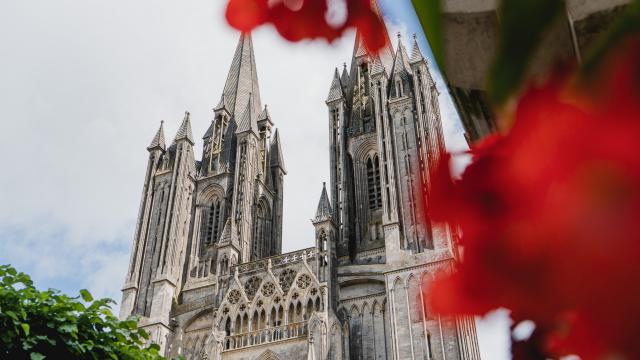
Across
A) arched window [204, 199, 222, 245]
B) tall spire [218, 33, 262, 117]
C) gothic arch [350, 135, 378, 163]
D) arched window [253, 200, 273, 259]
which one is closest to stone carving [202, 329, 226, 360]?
arched window [253, 200, 273, 259]

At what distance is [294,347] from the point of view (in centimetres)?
2012

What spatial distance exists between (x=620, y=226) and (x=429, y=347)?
19.0m

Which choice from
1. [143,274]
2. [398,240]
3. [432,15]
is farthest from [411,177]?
[432,15]

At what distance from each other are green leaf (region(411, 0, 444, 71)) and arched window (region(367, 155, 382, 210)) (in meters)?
23.1

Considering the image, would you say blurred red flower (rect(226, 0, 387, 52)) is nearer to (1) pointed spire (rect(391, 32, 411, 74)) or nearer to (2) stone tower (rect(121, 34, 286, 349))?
(2) stone tower (rect(121, 34, 286, 349))

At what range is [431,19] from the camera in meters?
0.66

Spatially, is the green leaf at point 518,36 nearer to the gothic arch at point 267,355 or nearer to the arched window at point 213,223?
the gothic arch at point 267,355

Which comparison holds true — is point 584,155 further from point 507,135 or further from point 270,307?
point 270,307

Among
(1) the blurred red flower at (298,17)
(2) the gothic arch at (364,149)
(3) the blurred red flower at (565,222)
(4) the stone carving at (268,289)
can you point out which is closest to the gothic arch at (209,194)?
(2) the gothic arch at (364,149)

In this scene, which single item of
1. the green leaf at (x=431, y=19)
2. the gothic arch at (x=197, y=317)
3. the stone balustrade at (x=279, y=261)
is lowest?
the green leaf at (x=431, y=19)

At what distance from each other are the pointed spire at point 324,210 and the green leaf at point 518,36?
873 inches

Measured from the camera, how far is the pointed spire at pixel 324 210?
74.8 ft

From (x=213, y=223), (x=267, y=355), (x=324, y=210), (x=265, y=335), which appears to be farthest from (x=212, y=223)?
(x=267, y=355)

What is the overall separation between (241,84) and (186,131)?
6851mm
